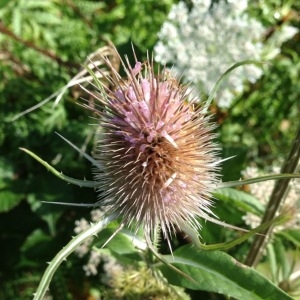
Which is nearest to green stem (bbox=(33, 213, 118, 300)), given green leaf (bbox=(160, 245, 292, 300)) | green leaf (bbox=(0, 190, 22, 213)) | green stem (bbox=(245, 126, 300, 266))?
green leaf (bbox=(160, 245, 292, 300))

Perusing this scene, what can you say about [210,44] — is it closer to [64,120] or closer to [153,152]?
[64,120]

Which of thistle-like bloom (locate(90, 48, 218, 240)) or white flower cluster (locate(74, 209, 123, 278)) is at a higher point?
thistle-like bloom (locate(90, 48, 218, 240))

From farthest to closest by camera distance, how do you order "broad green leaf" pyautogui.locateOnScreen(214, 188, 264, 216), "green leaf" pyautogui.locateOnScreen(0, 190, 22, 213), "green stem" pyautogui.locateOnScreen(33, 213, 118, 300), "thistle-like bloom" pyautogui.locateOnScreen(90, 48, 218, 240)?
"green leaf" pyautogui.locateOnScreen(0, 190, 22, 213) < "broad green leaf" pyautogui.locateOnScreen(214, 188, 264, 216) < "thistle-like bloom" pyautogui.locateOnScreen(90, 48, 218, 240) < "green stem" pyautogui.locateOnScreen(33, 213, 118, 300)

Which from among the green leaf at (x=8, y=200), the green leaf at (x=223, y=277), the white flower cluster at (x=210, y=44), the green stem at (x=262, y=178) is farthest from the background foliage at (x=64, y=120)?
the green stem at (x=262, y=178)

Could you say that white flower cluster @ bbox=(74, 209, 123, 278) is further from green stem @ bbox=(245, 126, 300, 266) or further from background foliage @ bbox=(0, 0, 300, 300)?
green stem @ bbox=(245, 126, 300, 266)

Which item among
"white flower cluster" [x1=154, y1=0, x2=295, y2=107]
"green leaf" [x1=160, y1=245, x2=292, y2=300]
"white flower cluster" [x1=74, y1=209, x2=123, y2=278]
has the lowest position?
"white flower cluster" [x1=74, y1=209, x2=123, y2=278]

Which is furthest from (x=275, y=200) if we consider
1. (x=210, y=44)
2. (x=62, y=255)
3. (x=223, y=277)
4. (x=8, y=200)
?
(x=8, y=200)

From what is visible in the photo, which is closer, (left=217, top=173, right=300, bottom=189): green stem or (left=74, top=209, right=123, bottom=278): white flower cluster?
(left=217, top=173, right=300, bottom=189): green stem

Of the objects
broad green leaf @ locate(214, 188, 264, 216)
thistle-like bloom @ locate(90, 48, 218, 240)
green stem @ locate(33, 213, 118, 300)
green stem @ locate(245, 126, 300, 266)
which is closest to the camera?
green stem @ locate(33, 213, 118, 300)

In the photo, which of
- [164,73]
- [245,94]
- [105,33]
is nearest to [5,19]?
[105,33]
